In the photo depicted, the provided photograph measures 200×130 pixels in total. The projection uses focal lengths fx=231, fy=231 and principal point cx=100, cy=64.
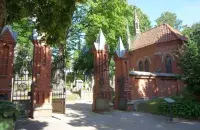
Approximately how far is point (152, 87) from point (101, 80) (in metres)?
6.45

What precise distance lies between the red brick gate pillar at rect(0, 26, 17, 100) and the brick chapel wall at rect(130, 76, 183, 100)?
32.1 ft

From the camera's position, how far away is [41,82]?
1248 centimetres

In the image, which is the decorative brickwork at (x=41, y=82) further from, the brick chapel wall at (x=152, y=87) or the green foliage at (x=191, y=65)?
the green foliage at (x=191, y=65)

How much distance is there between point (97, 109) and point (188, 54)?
7095 millimetres

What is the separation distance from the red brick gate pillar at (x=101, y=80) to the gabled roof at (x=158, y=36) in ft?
43.0

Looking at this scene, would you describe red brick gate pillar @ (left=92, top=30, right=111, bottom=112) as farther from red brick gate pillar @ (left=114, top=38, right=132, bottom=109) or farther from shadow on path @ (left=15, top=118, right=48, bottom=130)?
shadow on path @ (left=15, top=118, right=48, bottom=130)

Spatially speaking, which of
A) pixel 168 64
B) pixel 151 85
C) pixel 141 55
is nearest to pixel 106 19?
pixel 151 85

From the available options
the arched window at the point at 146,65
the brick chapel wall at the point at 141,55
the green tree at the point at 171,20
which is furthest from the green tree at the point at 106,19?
the green tree at the point at 171,20

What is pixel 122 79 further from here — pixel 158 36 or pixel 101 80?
pixel 158 36

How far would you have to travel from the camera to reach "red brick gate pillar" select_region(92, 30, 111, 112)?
14977 mm

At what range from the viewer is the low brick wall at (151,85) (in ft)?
62.1

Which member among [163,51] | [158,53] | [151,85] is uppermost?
[163,51]

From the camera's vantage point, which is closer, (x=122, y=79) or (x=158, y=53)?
(x=122, y=79)

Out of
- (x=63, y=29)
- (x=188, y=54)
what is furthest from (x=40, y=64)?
(x=188, y=54)
